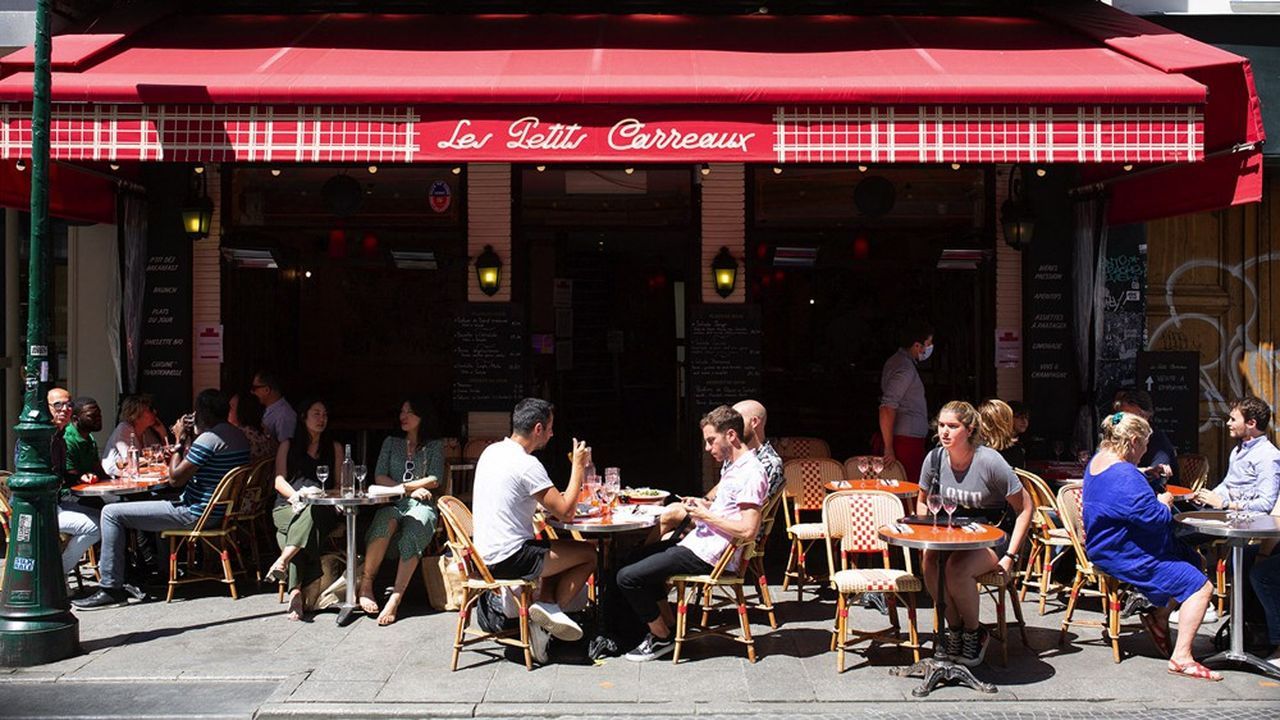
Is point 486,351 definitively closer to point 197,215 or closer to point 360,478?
point 197,215

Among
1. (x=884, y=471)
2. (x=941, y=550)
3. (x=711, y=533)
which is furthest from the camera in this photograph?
(x=884, y=471)

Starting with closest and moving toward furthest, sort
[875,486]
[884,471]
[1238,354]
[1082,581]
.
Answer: [1082,581] → [875,486] → [884,471] → [1238,354]

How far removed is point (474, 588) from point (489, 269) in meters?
4.24

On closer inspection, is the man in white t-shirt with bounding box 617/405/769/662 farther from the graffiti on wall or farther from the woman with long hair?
the graffiti on wall

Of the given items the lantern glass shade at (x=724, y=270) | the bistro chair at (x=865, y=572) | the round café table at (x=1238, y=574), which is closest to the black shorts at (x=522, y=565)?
the bistro chair at (x=865, y=572)

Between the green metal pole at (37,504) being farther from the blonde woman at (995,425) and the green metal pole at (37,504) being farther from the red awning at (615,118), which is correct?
the blonde woman at (995,425)

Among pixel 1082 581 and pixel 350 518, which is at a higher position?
pixel 350 518

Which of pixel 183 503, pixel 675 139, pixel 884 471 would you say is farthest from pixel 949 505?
pixel 183 503

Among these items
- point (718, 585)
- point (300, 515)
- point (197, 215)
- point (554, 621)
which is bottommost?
point (554, 621)

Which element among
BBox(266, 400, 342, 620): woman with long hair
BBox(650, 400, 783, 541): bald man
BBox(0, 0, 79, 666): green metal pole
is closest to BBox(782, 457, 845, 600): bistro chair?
BBox(650, 400, 783, 541): bald man

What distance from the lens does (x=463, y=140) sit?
7527mm

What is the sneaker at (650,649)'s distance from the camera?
6547 mm

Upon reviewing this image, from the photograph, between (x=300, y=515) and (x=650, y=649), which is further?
(x=300, y=515)

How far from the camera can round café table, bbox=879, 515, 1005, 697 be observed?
5824 mm
